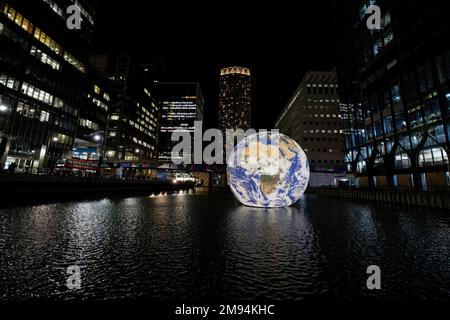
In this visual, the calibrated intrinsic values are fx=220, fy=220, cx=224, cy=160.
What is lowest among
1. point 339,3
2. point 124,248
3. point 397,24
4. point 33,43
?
point 124,248

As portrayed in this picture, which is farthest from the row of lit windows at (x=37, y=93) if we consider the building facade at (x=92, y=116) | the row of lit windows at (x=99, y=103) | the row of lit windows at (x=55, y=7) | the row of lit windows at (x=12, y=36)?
the row of lit windows at (x=99, y=103)

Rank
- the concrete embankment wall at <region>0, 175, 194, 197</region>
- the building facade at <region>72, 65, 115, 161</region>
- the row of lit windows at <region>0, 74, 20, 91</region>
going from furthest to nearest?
the building facade at <region>72, 65, 115, 161</region> → the row of lit windows at <region>0, 74, 20, 91</region> → the concrete embankment wall at <region>0, 175, 194, 197</region>

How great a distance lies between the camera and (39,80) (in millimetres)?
38781

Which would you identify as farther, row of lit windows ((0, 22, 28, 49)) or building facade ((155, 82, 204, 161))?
building facade ((155, 82, 204, 161))

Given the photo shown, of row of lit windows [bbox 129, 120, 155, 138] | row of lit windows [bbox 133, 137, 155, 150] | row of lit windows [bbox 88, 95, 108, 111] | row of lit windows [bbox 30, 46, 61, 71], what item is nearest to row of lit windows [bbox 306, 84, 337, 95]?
row of lit windows [bbox 88, 95, 108, 111]

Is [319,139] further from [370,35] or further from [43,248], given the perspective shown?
[43,248]

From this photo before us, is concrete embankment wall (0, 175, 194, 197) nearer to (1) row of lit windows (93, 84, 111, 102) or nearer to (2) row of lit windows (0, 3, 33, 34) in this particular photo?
(2) row of lit windows (0, 3, 33, 34)

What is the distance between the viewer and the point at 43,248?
4.81 metres

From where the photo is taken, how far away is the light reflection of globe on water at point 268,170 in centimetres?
1254

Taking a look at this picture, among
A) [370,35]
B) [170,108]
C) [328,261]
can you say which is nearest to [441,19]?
[370,35]

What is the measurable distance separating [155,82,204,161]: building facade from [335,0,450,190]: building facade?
147 meters

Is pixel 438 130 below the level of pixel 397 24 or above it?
below

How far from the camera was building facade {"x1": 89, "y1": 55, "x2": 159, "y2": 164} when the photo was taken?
86062mm

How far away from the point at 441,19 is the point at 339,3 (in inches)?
1350
